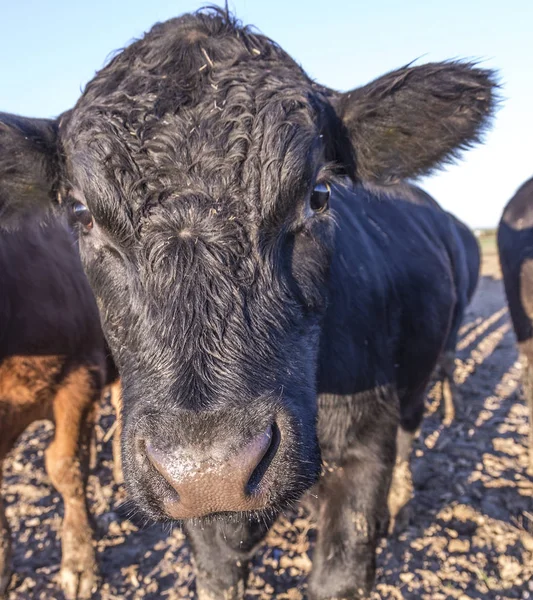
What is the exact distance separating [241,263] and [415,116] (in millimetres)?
1306

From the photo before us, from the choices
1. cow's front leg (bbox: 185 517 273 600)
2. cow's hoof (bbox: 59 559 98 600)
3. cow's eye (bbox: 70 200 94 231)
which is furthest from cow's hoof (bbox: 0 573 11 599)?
cow's eye (bbox: 70 200 94 231)

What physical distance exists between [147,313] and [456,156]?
5.92ft

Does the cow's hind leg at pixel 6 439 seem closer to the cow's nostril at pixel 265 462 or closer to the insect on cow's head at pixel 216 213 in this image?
the insect on cow's head at pixel 216 213

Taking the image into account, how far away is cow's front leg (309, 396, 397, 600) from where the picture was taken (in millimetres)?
2840

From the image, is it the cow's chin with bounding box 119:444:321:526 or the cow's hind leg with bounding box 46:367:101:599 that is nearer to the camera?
the cow's chin with bounding box 119:444:321:526

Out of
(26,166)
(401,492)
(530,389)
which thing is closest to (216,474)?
(26,166)

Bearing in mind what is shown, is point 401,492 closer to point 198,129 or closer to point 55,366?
point 55,366

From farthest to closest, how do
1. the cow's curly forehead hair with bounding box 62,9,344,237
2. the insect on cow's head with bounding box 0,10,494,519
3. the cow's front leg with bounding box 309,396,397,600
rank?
the cow's front leg with bounding box 309,396,397,600
the cow's curly forehead hair with bounding box 62,9,344,237
the insect on cow's head with bounding box 0,10,494,519

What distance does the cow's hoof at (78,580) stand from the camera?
362 centimetres

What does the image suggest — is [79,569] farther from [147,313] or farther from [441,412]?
[441,412]

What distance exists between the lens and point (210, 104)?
212 centimetres

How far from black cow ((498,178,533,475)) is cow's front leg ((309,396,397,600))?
8.50 ft

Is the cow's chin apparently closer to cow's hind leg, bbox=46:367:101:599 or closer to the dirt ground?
the dirt ground

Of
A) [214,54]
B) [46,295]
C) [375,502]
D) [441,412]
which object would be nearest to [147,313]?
[214,54]
